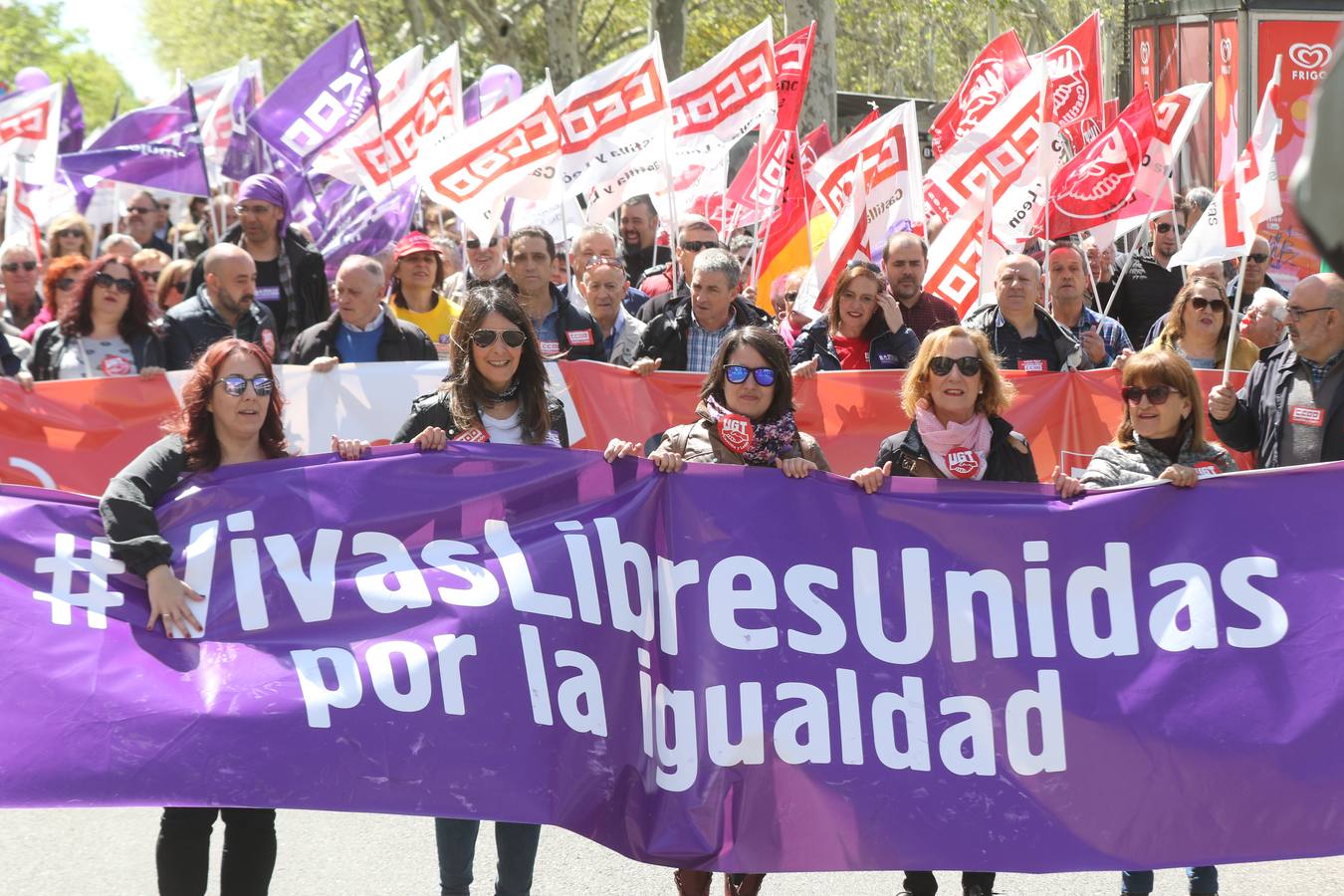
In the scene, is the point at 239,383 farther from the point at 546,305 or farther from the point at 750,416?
the point at 546,305

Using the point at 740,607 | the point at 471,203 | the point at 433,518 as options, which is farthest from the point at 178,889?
the point at 471,203

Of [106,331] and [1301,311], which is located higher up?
[106,331]

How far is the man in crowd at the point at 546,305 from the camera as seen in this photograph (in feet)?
25.7

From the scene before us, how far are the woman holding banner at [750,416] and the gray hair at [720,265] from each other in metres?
2.68

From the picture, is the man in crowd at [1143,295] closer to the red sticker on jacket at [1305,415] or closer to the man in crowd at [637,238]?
the man in crowd at [637,238]

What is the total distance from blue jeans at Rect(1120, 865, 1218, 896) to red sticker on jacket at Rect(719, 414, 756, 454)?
1568 mm

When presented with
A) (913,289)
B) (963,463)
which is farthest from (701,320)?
(963,463)

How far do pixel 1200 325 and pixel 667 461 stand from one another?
11.1 feet

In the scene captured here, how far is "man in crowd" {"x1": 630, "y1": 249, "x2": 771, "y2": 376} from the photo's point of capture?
24.8 feet

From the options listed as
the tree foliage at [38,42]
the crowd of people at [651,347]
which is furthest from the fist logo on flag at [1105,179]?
the tree foliage at [38,42]

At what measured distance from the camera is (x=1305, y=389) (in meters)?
5.64

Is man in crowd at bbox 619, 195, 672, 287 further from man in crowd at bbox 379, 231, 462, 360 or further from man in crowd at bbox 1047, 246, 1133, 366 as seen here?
man in crowd at bbox 1047, 246, 1133, 366

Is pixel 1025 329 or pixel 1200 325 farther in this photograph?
pixel 1025 329

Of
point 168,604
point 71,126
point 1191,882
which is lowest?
point 1191,882
